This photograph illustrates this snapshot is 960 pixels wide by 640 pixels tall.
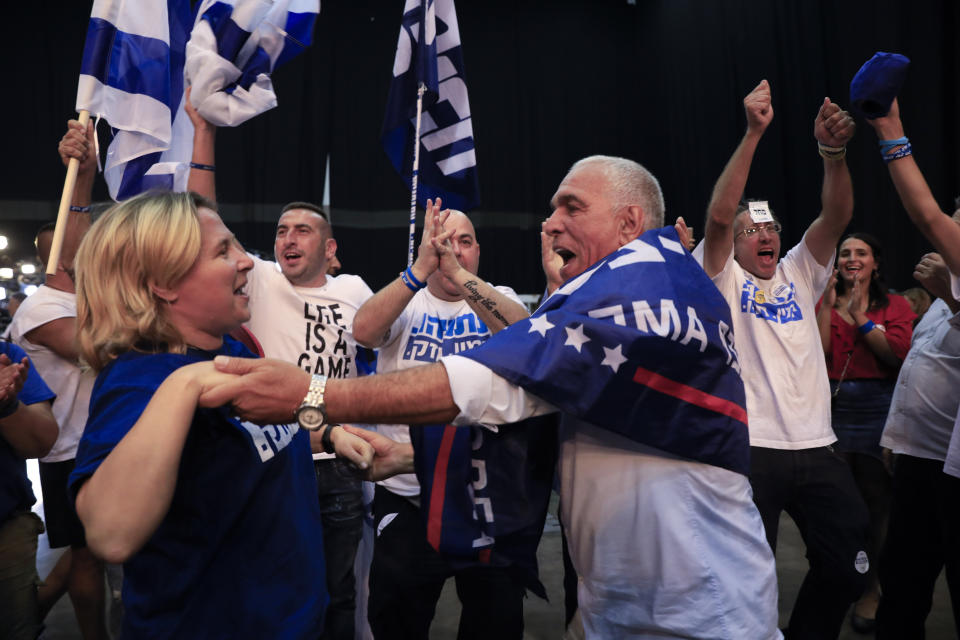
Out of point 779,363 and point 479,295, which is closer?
point 479,295

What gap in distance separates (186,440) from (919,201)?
2169 mm

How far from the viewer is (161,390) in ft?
3.83

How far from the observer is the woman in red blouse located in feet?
12.3

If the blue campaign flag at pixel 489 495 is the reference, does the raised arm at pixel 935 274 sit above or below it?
above

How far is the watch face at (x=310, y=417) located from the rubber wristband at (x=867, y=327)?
10.9 ft

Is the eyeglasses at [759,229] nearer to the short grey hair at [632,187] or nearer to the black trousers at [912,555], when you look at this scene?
the black trousers at [912,555]

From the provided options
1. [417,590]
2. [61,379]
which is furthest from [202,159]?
[417,590]

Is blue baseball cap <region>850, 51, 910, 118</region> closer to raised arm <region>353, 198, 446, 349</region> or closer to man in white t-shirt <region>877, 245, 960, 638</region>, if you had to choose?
man in white t-shirt <region>877, 245, 960, 638</region>

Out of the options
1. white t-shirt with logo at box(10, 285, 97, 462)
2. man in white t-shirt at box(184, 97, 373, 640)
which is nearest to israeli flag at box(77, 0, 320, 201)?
man in white t-shirt at box(184, 97, 373, 640)

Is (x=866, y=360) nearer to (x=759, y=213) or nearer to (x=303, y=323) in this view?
(x=759, y=213)

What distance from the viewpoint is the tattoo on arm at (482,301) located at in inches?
102

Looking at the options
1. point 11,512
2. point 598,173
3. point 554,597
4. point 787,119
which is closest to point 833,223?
point 598,173

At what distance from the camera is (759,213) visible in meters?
3.04

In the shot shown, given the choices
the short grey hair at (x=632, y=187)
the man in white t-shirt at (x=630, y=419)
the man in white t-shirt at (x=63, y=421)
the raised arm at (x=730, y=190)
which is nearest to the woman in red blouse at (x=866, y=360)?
the raised arm at (x=730, y=190)
